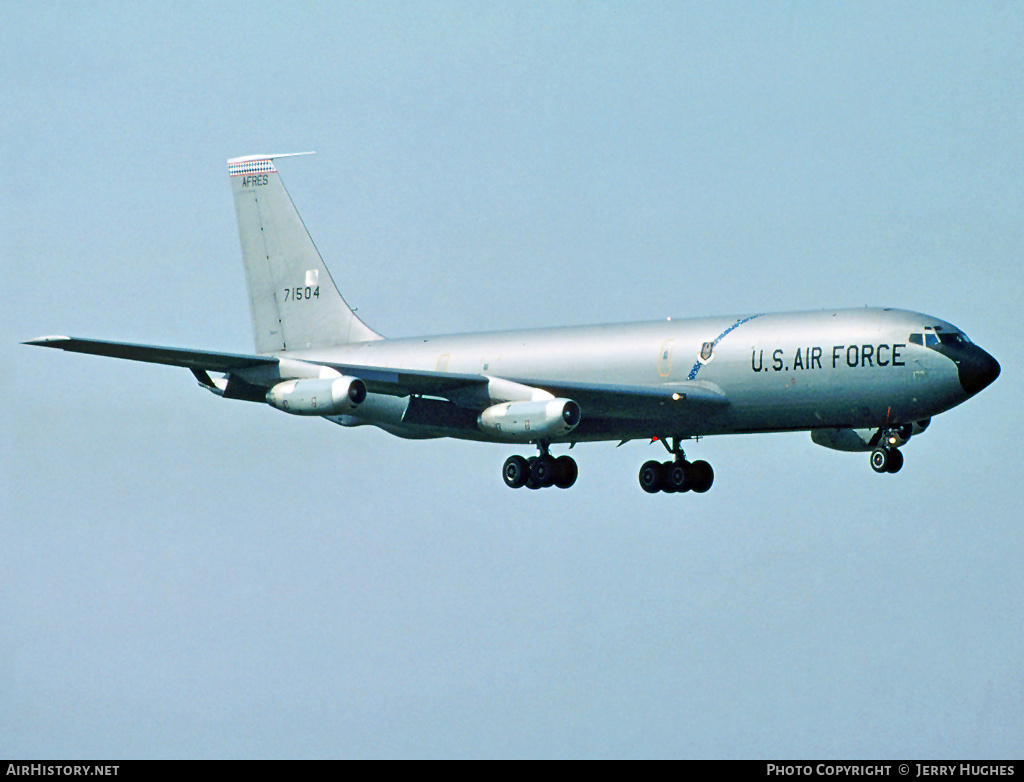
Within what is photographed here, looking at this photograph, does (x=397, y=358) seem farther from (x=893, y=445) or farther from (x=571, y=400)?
(x=893, y=445)

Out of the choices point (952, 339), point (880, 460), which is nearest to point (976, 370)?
point (952, 339)

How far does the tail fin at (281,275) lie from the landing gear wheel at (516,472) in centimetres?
1129

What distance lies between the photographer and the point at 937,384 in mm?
46344

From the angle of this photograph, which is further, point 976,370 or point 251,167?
point 251,167

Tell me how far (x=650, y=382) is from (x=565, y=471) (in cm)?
455

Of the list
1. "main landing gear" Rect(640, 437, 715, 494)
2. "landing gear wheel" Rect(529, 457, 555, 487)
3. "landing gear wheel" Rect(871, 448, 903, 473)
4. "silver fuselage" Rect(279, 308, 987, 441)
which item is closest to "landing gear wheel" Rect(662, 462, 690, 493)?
"main landing gear" Rect(640, 437, 715, 494)

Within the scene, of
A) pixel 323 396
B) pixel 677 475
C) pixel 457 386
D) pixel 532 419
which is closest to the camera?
pixel 323 396

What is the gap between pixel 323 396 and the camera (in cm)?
4722

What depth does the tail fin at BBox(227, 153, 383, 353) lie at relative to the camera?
6216 centimetres

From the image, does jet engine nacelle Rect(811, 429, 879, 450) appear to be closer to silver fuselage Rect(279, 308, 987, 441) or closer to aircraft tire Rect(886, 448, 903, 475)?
aircraft tire Rect(886, 448, 903, 475)

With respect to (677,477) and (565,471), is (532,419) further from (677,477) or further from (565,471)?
(677,477)

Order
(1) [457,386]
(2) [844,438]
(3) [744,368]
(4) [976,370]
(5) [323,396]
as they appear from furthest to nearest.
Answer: (2) [844,438], (1) [457,386], (3) [744,368], (5) [323,396], (4) [976,370]
